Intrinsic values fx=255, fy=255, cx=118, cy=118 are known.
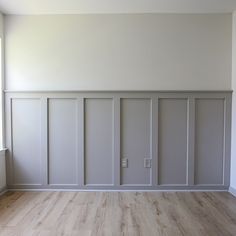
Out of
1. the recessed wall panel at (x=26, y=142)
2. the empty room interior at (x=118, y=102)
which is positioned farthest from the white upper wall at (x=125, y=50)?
the recessed wall panel at (x=26, y=142)

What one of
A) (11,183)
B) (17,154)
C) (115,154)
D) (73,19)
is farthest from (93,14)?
(11,183)

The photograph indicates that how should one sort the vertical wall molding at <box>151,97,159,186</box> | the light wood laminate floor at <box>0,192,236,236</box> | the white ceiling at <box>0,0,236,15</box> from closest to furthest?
the light wood laminate floor at <box>0,192,236,236</box> < the white ceiling at <box>0,0,236,15</box> < the vertical wall molding at <box>151,97,159,186</box>

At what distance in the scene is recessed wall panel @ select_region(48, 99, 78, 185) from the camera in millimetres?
3680

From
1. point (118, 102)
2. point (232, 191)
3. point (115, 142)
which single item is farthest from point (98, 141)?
point (232, 191)

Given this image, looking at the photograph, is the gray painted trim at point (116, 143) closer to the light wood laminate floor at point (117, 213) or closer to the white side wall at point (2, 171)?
the light wood laminate floor at point (117, 213)

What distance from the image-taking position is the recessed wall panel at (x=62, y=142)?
3680 millimetres

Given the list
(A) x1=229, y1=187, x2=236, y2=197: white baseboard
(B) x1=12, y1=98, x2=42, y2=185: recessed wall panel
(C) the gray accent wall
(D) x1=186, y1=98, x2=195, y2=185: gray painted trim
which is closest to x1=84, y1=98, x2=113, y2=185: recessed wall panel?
(C) the gray accent wall

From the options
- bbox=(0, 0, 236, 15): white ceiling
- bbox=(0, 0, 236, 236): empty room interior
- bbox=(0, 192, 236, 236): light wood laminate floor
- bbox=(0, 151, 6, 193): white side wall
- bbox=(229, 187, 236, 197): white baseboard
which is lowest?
bbox=(0, 192, 236, 236): light wood laminate floor

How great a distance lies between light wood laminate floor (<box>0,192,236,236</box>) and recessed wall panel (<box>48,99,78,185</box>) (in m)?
0.27

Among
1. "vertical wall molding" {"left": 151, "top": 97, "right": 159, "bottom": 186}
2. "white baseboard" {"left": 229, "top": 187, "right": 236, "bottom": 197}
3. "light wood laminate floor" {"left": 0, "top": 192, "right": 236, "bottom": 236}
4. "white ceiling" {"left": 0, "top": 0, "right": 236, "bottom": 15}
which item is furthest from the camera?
"vertical wall molding" {"left": 151, "top": 97, "right": 159, "bottom": 186}

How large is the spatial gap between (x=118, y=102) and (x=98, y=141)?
2.08ft

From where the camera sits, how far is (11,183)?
3711mm

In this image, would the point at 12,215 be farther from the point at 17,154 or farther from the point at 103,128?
the point at 103,128

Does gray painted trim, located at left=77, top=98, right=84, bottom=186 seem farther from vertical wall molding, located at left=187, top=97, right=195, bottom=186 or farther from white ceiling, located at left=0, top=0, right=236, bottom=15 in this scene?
vertical wall molding, located at left=187, top=97, right=195, bottom=186
